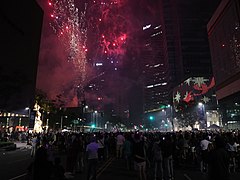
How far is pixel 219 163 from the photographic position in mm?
Answer: 5934

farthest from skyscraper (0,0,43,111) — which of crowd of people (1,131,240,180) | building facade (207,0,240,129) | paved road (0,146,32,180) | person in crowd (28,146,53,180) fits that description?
building facade (207,0,240,129)

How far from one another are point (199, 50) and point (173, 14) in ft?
116


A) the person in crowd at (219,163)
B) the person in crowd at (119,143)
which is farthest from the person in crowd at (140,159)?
the person in crowd at (119,143)

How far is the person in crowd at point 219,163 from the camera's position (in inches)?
231

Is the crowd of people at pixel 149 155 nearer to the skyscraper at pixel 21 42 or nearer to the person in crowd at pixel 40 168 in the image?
the person in crowd at pixel 40 168

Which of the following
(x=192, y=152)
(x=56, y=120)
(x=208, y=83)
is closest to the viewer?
(x=192, y=152)

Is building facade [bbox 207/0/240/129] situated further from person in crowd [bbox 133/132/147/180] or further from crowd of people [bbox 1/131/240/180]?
person in crowd [bbox 133/132/147/180]

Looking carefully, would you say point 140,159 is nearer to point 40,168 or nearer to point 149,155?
point 40,168

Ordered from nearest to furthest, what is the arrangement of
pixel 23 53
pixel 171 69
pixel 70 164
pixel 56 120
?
pixel 70 164
pixel 23 53
pixel 56 120
pixel 171 69

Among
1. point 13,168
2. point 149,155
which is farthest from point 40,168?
point 149,155

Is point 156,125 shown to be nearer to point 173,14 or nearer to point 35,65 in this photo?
point 173,14

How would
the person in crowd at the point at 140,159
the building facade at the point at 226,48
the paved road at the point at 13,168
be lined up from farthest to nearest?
the building facade at the point at 226,48 → the paved road at the point at 13,168 → the person in crowd at the point at 140,159

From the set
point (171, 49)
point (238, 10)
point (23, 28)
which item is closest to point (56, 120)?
point (23, 28)

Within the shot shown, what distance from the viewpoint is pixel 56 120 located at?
7769cm
